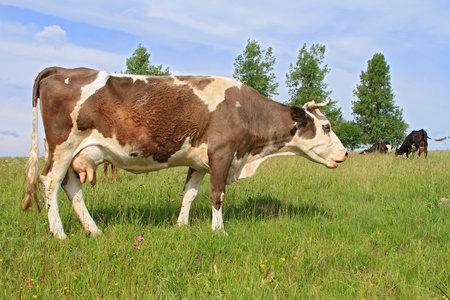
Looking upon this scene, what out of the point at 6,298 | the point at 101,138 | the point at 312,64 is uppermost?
the point at 312,64

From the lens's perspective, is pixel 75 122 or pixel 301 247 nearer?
pixel 301 247

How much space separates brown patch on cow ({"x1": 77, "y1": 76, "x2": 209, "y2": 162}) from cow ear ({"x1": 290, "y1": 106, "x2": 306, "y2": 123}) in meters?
1.72

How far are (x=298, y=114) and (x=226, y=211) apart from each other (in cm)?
214

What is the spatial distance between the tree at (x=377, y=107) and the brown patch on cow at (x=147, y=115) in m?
43.9

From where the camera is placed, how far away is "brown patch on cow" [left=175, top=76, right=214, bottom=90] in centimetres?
544

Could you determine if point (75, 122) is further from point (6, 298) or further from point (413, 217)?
point (413, 217)

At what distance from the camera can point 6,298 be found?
295 cm

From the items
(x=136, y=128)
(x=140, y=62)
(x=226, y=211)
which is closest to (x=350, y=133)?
(x=140, y=62)

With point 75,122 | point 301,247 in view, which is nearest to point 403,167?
A: point 301,247

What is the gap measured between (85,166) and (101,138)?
1.54 ft

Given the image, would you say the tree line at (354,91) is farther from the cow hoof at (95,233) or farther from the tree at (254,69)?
the cow hoof at (95,233)

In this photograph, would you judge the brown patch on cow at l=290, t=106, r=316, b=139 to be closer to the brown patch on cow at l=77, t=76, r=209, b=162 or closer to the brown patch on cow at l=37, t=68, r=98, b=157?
the brown patch on cow at l=77, t=76, r=209, b=162

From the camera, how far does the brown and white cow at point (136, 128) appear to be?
4.84 meters

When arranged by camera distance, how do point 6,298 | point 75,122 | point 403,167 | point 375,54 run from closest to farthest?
point 6,298 → point 75,122 → point 403,167 → point 375,54
